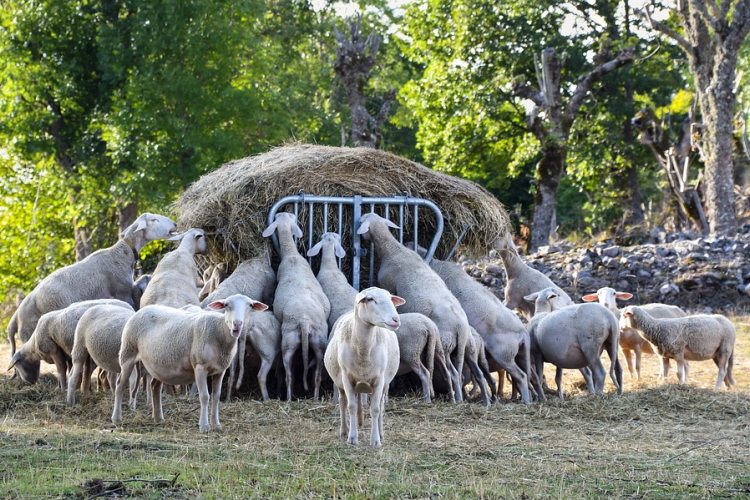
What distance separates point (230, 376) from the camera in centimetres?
961

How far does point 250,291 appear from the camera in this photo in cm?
1073

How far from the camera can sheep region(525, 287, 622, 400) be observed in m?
9.85

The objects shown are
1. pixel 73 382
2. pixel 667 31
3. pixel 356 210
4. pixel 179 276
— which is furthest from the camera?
pixel 667 31

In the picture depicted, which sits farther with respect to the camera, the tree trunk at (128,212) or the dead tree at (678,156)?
the dead tree at (678,156)

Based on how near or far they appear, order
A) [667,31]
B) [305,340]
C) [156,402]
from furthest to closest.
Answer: [667,31], [305,340], [156,402]

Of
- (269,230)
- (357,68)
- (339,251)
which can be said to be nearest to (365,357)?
(339,251)

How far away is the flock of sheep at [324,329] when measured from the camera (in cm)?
763

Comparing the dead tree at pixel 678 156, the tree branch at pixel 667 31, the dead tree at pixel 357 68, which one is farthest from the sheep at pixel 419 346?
the dead tree at pixel 678 156

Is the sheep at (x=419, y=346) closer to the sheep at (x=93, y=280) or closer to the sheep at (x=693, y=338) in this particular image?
the sheep at (x=693, y=338)

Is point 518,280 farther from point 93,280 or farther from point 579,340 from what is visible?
point 93,280

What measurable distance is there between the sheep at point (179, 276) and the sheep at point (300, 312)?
1.02 metres

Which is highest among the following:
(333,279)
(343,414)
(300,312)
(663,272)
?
(663,272)

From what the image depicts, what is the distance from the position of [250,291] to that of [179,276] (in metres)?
0.88

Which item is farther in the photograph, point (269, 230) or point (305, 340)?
point (269, 230)
